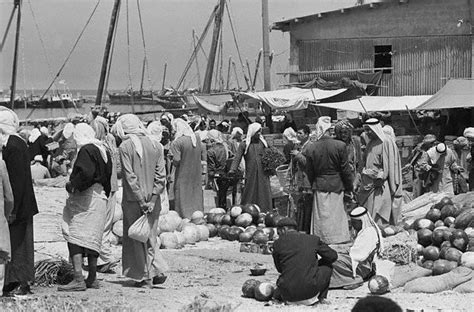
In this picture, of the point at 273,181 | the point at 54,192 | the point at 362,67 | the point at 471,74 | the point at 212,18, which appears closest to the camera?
the point at 273,181

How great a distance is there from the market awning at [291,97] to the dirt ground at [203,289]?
14196 millimetres

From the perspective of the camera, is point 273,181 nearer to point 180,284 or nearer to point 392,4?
point 180,284

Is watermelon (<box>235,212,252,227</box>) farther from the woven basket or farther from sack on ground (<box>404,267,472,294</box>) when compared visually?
sack on ground (<box>404,267,472,294</box>)

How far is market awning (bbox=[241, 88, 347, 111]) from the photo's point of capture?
27.7 metres

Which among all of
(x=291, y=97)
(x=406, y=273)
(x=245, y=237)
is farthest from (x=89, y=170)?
(x=291, y=97)

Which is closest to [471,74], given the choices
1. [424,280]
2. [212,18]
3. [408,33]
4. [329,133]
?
[408,33]

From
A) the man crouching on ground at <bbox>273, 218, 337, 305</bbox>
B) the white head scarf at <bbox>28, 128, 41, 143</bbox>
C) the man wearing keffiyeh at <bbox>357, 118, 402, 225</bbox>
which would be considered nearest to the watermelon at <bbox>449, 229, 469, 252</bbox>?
the man wearing keffiyeh at <bbox>357, 118, 402, 225</bbox>

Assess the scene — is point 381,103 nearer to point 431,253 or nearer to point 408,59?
point 408,59

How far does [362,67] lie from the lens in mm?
33125

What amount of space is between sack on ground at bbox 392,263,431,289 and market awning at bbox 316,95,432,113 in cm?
1814

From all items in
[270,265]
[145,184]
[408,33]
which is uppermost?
[408,33]

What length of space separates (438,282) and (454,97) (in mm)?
14831

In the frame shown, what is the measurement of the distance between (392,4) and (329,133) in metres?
21.3

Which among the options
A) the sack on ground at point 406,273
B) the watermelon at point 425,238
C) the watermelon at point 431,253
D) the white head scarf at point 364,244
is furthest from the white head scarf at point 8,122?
the watermelon at point 425,238
